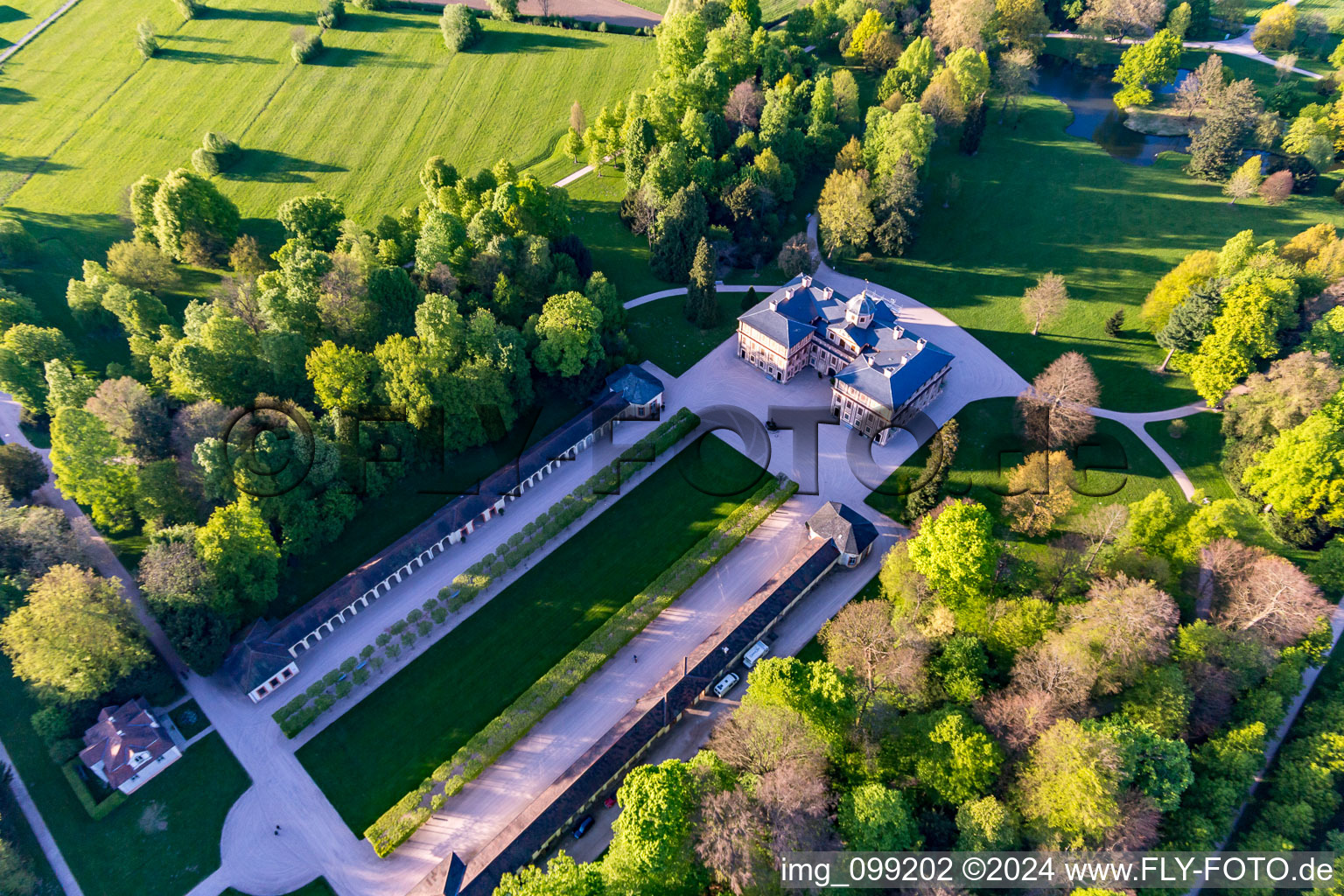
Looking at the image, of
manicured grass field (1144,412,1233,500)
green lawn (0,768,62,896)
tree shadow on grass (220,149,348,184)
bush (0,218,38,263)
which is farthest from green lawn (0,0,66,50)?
manicured grass field (1144,412,1233,500)

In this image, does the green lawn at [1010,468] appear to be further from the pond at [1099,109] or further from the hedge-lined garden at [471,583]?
the pond at [1099,109]

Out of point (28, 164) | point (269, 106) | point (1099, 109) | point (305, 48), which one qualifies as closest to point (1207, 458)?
point (1099, 109)

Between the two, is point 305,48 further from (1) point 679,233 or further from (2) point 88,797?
(2) point 88,797

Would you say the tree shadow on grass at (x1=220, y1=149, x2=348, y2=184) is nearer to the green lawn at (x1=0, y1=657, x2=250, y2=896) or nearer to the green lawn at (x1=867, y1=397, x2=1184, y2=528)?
the green lawn at (x1=0, y1=657, x2=250, y2=896)

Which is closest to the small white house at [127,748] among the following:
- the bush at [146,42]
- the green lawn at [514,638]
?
the green lawn at [514,638]

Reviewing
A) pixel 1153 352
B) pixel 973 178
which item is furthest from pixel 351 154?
pixel 1153 352

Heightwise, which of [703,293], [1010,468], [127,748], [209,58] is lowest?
[127,748]

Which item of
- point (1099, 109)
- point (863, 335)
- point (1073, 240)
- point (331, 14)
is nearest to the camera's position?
point (863, 335)
